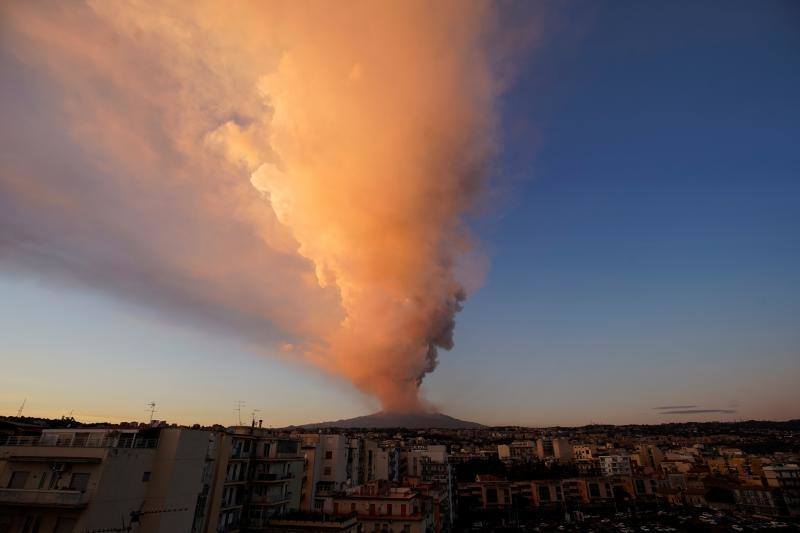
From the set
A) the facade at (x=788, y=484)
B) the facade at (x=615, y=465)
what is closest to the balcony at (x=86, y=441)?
the facade at (x=788, y=484)

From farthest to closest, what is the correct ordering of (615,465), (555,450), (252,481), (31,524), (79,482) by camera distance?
(555,450), (615,465), (252,481), (79,482), (31,524)

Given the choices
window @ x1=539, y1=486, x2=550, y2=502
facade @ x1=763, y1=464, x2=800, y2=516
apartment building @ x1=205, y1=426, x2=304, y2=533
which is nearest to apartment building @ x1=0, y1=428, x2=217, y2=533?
apartment building @ x1=205, y1=426, x2=304, y2=533

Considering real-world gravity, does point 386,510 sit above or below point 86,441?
below

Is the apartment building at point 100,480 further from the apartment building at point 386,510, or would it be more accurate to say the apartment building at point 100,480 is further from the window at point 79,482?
the apartment building at point 386,510

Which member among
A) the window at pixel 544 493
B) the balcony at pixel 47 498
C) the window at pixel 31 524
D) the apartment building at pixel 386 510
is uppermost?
the balcony at pixel 47 498

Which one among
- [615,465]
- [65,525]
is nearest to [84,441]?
[65,525]

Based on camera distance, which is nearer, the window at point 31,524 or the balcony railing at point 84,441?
the window at point 31,524

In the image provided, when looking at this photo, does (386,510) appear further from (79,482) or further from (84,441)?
(79,482)
